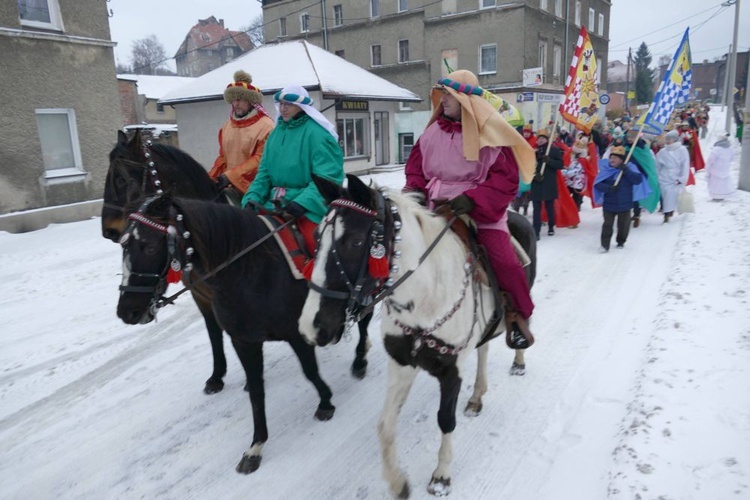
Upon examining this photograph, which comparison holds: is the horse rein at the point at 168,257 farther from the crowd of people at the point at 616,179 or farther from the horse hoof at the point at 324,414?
the crowd of people at the point at 616,179

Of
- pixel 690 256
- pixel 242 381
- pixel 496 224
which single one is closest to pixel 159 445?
pixel 242 381

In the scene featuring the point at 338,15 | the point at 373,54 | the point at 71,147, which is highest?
the point at 338,15

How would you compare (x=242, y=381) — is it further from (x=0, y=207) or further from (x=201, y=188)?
(x=0, y=207)

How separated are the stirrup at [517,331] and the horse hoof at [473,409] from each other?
676 mm

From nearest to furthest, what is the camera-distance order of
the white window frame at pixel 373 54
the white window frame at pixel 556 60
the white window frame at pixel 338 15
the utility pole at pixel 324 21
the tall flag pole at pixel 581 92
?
the tall flag pole at pixel 581 92, the white window frame at pixel 556 60, the white window frame at pixel 373 54, the white window frame at pixel 338 15, the utility pole at pixel 324 21

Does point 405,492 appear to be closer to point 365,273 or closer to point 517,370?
point 365,273

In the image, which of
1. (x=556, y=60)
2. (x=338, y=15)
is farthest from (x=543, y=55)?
(x=338, y=15)

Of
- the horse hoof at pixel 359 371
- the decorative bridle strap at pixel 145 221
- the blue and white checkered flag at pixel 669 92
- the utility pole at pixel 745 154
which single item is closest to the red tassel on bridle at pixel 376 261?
the decorative bridle strap at pixel 145 221

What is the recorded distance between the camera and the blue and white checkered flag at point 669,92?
8.80m

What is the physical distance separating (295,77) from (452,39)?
46.9 ft

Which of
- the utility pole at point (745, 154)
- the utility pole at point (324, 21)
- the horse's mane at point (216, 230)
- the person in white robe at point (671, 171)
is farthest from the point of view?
the utility pole at point (324, 21)

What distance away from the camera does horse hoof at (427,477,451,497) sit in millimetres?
3008

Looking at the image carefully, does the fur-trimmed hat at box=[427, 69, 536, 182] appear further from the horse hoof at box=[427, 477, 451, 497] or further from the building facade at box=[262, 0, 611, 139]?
the building facade at box=[262, 0, 611, 139]

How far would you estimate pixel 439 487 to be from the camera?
3.02m
